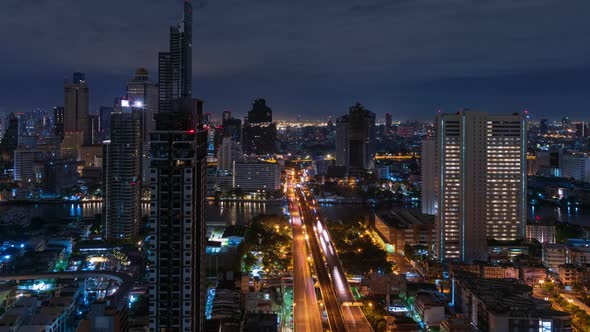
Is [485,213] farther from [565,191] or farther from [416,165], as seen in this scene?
[416,165]

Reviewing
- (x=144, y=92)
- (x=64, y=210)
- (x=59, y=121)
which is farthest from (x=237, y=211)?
(x=59, y=121)

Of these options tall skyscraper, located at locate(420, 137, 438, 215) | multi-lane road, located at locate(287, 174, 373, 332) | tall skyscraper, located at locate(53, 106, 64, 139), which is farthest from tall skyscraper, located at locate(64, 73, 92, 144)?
tall skyscraper, located at locate(420, 137, 438, 215)

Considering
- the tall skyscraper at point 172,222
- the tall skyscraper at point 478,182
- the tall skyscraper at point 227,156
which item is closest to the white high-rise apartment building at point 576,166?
the tall skyscraper at point 478,182

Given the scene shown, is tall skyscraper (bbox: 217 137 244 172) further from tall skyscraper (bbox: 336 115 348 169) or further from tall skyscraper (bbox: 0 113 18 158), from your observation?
tall skyscraper (bbox: 0 113 18 158)

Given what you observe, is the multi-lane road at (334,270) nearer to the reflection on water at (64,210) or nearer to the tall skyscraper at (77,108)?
the reflection on water at (64,210)

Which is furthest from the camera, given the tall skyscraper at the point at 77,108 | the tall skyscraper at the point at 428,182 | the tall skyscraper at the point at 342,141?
the tall skyscraper at the point at 77,108

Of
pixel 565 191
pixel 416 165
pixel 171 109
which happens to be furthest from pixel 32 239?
pixel 416 165
